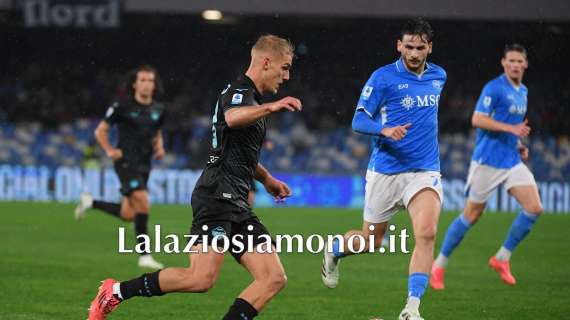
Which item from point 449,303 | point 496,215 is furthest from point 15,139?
point 449,303

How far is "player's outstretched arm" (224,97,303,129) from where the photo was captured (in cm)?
583

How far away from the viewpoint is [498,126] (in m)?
10.2

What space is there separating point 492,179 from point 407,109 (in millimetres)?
2786

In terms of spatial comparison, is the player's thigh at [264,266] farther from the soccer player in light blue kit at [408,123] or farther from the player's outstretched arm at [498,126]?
the player's outstretched arm at [498,126]

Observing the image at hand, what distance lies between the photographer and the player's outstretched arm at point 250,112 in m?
5.83

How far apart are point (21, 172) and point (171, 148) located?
5.02 m

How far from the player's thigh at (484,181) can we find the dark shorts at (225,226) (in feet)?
14.7

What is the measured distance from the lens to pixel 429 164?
320 inches

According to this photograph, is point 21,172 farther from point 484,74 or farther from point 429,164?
point 429,164

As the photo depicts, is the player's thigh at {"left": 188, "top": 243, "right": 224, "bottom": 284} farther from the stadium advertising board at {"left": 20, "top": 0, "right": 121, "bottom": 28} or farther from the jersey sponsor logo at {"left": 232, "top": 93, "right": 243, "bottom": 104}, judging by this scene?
the stadium advertising board at {"left": 20, "top": 0, "right": 121, "bottom": 28}

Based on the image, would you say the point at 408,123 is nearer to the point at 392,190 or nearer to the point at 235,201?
the point at 392,190

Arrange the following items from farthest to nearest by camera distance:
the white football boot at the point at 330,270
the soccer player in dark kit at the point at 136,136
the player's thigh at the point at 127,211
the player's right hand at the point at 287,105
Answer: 1. the player's thigh at the point at 127,211
2. the soccer player in dark kit at the point at 136,136
3. the white football boot at the point at 330,270
4. the player's right hand at the point at 287,105

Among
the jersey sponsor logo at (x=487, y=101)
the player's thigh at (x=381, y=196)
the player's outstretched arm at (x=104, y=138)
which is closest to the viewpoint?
the player's thigh at (x=381, y=196)

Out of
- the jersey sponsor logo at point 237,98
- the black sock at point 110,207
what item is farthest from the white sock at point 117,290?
the black sock at point 110,207
